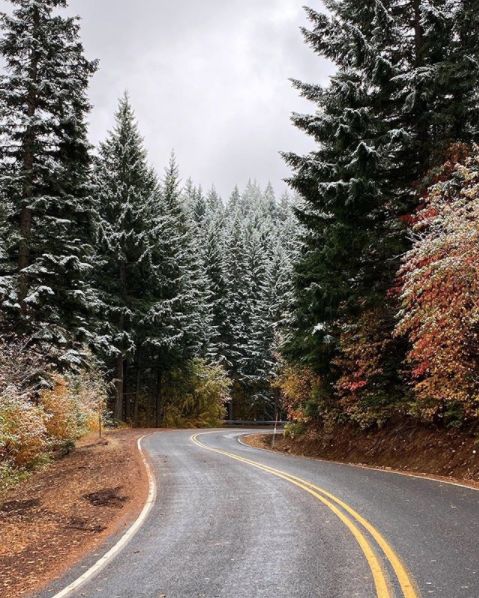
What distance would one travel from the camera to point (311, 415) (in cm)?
2180

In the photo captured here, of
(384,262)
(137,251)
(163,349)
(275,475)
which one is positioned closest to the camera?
(275,475)

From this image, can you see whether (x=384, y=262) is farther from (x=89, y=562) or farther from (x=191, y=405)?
(x=191, y=405)

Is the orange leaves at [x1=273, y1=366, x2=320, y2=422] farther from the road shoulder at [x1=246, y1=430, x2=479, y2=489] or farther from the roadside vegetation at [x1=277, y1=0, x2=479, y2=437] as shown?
the roadside vegetation at [x1=277, y1=0, x2=479, y2=437]

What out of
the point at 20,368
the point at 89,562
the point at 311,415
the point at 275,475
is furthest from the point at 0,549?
the point at 311,415

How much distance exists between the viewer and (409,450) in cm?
1540

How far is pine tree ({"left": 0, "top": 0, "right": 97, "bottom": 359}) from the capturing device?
1717 cm

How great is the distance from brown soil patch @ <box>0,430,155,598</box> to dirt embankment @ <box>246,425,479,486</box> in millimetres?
7949

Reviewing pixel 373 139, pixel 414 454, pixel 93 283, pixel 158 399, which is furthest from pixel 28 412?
pixel 158 399

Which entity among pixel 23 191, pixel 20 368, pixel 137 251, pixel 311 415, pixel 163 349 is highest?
pixel 137 251

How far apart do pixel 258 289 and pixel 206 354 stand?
13.8m

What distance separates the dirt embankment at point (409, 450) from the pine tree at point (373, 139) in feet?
5.78

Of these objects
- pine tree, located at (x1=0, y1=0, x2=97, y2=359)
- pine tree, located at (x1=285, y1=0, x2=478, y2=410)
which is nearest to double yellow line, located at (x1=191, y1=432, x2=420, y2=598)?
pine tree, located at (x1=285, y1=0, x2=478, y2=410)

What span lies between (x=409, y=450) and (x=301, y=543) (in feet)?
32.6

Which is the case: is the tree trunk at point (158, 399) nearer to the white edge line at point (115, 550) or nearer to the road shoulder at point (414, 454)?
the road shoulder at point (414, 454)
